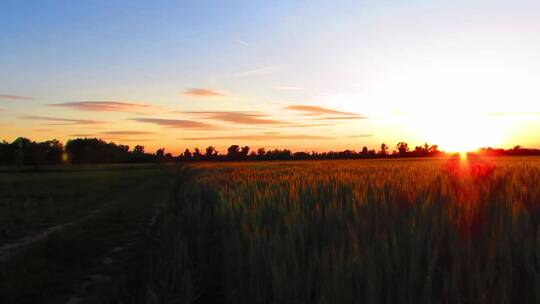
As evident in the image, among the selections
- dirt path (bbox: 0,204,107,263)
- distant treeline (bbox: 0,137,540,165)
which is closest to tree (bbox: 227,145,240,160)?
distant treeline (bbox: 0,137,540,165)

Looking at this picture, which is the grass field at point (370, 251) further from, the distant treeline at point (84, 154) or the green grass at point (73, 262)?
the distant treeline at point (84, 154)

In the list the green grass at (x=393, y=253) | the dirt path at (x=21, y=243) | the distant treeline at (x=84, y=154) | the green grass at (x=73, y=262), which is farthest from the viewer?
the distant treeline at (x=84, y=154)

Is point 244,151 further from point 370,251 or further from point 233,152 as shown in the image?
point 370,251

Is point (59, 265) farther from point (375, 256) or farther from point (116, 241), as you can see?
point (375, 256)

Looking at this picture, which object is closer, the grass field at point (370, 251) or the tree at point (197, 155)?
the grass field at point (370, 251)

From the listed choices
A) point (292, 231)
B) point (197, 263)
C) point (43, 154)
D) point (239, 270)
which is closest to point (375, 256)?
point (292, 231)

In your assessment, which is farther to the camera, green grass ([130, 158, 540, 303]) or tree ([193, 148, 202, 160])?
tree ([193, 148, 202, 160])

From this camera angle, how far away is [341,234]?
9.30ft

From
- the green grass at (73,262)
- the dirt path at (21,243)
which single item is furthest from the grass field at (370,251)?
the dirt path at (21,243)

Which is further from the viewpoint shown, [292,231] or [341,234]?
[292,231]

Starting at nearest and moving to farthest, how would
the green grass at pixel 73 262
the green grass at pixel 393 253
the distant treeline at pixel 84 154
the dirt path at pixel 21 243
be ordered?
the green grass at pixel 393 253 < the green grass at pixel 73 262 < the dirt path at pixel 21 243 < the distant treeline at pixel 84 154

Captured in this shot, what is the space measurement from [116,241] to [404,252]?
11.1 metres

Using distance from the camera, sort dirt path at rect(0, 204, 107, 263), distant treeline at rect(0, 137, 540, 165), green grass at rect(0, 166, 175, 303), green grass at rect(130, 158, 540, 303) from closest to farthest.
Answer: green grass at rect(130, 158, 540, 303) < green grass at rect(0, 166, 175, 303) < dirt path at rect(0, 204, 107, 263) < distant treeline at rect(0, 137, 540, 165)

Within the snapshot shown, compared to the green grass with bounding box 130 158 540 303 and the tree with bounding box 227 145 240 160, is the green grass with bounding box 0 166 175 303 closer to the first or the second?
the green grass with bounding box 130 158 540 303
